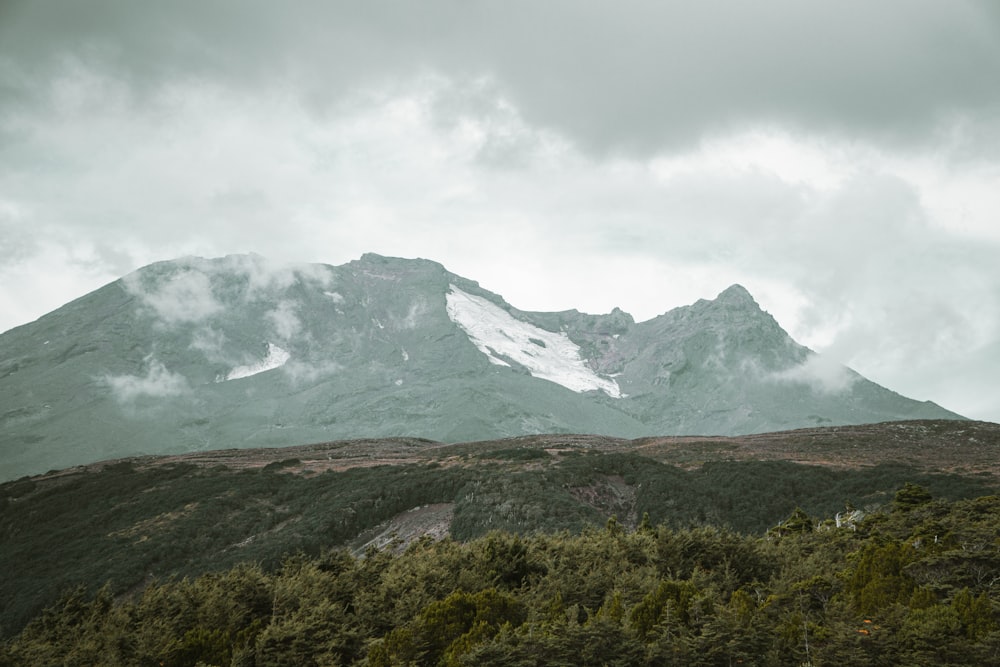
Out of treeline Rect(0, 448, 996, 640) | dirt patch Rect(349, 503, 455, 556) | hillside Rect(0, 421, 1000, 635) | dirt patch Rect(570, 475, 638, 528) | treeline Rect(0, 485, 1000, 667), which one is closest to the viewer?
treeline Rect(0, 485, 1000, 667)

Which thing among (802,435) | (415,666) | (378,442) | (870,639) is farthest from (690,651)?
(378,442)

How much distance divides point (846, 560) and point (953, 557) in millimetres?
5009

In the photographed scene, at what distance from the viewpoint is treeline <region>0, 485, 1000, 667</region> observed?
1571cm

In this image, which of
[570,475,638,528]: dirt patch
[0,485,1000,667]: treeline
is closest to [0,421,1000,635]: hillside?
[570,475,638,528]: dirt patch

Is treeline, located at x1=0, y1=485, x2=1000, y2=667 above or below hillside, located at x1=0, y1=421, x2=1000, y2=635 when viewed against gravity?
above

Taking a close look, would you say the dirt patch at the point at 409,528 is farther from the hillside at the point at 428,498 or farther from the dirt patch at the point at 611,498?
the dirt patch at the point at 611,498

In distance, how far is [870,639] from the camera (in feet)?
52.3

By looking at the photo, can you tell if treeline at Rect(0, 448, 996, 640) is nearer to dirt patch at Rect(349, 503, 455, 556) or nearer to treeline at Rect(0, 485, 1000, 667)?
dirt patch at Rect(349, 503, 455, 556)

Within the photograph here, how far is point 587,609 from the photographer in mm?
18969

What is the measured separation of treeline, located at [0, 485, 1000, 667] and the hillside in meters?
12.7

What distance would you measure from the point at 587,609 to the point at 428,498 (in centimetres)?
3795

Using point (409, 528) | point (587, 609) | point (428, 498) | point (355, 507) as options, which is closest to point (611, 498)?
point (428, 498)

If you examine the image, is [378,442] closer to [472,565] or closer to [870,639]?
[472,565]

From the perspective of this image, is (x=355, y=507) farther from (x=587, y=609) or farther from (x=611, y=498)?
(x=587, y=609)
